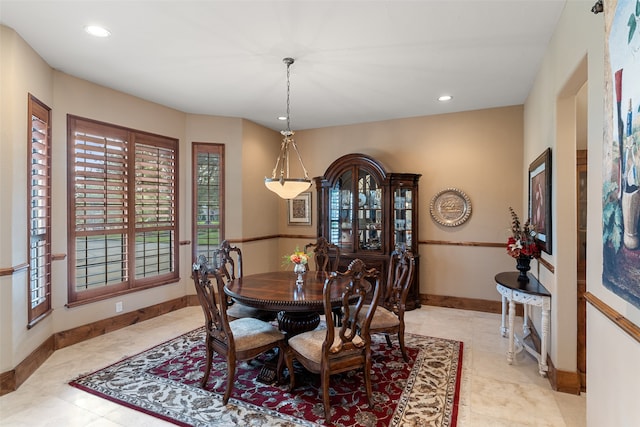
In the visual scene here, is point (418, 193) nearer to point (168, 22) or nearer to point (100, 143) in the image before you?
point (168, 22)

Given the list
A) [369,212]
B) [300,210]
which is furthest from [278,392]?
[300,210]

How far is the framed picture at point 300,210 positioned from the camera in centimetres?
604

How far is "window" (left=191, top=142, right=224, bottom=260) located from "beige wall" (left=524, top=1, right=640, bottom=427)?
13.7ft

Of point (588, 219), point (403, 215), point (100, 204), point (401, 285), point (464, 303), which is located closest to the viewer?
point (588, 219)

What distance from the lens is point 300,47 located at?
3006 millimetres

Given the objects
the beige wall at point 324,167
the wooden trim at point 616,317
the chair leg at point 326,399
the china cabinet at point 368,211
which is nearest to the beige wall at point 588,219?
the wooden trim at point 616,317

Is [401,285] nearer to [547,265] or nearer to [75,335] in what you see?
[547,265]

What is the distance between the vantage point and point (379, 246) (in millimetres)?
5059

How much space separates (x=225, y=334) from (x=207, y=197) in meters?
3.05

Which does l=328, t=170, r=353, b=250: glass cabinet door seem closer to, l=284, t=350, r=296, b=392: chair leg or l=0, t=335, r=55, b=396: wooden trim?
l=284, t=350, r=296, b=392: chair leg

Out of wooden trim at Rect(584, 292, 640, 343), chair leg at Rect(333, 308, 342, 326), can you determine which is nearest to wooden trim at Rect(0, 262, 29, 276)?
chair leg at Rect(333, 308, 342, 326)

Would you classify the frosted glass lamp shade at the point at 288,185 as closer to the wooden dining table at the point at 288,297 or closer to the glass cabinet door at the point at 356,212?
the wooden dining table at the point at 288,297

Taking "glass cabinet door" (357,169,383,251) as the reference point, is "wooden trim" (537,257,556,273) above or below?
below

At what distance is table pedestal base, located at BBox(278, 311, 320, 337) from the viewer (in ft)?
9.75
